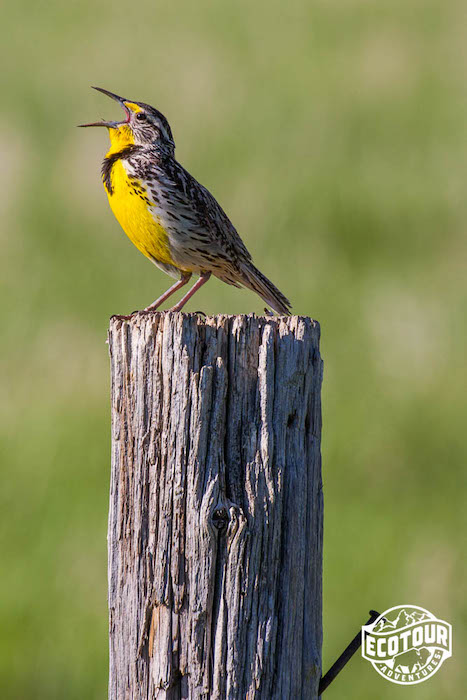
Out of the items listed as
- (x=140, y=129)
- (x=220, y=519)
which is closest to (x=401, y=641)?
(x=220, y=519)

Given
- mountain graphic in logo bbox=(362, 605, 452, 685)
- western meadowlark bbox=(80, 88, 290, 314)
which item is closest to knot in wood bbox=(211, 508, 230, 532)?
mountain graphic in logo bbox=(362, 605, 452, 685)

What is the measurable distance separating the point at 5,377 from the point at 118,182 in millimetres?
3432

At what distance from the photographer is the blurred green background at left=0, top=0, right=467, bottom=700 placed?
6152 mm

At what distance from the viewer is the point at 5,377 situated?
7801 mm

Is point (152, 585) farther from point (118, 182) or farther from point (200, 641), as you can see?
point (118, 182)

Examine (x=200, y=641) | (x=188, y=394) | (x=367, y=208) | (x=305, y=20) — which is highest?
(x=305, y=20)

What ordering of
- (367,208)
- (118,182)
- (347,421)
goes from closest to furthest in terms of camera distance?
(118,182) → (347,421) → (367,208)

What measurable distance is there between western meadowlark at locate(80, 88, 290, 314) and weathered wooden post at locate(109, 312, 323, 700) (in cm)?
156

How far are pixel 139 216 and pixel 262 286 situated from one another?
661mm

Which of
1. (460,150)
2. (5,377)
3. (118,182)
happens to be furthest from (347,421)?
(460,150)

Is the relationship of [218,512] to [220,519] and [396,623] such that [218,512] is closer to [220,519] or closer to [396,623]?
[220,519]

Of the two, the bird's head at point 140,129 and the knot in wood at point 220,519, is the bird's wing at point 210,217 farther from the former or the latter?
the knot in wood at point 220,519

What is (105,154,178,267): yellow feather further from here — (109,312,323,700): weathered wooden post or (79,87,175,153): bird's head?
(109,312,323,700): weathered wooden post

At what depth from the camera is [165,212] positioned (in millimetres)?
4605
